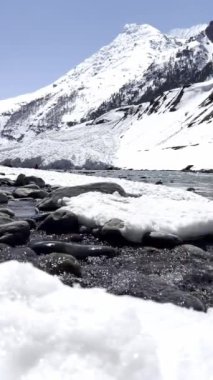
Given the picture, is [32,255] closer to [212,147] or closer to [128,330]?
[128,330]

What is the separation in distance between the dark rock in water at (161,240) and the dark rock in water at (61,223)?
85.0 inches

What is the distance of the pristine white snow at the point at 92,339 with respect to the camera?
4152 millimetres

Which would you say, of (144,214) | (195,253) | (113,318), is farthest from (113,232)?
(113,318)

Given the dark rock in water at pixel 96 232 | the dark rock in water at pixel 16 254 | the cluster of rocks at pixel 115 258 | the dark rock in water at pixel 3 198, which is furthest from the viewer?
the dark rock in water at pixel 3 198

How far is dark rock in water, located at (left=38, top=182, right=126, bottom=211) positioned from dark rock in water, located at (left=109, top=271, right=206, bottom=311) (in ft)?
23.4

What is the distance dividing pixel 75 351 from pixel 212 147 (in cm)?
7302

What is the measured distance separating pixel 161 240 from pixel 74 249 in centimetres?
194

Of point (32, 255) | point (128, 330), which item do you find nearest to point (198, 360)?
point (128, 330)

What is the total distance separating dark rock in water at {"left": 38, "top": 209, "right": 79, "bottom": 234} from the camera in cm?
1124

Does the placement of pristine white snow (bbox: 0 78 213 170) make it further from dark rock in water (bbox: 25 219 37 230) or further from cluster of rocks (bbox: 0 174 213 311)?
cluster of rocks (bbox: 0 174 213 311)

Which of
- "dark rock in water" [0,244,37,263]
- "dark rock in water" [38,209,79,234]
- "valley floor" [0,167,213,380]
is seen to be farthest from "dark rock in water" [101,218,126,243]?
"dark rock in water" [0,244,37,263]

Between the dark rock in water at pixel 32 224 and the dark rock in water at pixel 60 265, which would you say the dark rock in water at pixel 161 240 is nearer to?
the dark rock in water at pixel 60 265

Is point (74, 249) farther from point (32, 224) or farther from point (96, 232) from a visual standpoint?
point (32, 224)

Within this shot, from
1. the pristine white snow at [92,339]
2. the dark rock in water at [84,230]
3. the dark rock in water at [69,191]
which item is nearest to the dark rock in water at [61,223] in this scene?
the dark rock in water at [84,230]
